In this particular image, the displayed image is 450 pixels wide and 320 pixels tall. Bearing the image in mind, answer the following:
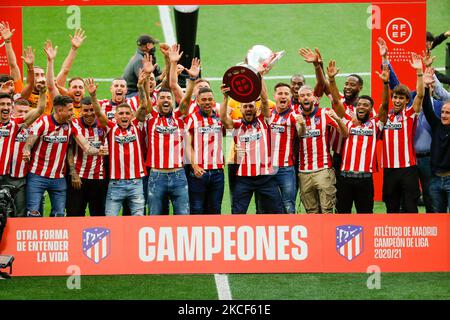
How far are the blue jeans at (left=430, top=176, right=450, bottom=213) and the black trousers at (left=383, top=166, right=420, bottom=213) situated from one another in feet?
0.73

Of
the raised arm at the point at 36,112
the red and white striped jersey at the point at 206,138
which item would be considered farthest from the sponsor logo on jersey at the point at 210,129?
the raised arm at the point at 36,112

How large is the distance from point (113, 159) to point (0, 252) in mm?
1596

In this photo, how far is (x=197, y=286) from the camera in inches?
470

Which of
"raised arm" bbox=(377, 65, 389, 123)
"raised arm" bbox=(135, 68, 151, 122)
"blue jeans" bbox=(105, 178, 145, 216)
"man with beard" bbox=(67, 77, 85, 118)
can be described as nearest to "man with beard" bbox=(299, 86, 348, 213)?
"raised arm" bbox=(377, 65, 389, 123)

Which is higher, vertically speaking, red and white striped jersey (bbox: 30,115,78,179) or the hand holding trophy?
the hand holding trophy

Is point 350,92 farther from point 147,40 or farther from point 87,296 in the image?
point 87,296

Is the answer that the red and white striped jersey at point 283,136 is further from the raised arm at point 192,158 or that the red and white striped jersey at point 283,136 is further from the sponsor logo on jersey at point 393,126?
the sponsor logo on jersey at point 393,126

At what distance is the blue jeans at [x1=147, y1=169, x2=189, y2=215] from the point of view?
1278 centimetres

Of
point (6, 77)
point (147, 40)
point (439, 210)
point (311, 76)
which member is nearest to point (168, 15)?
point (311, 76)

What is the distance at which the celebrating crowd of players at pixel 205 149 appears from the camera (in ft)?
42.0

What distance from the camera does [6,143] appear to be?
12.8 meters

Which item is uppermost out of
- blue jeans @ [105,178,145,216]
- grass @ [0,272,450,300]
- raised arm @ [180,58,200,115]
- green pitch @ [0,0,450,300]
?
green pitch @ [0,0,450,300]

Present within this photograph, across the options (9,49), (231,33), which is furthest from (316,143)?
(231,33)

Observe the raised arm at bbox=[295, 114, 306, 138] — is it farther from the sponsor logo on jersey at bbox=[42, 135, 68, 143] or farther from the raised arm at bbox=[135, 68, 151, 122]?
the sponsor logo on jersey at bbox=[42, 135, 68, 143]
